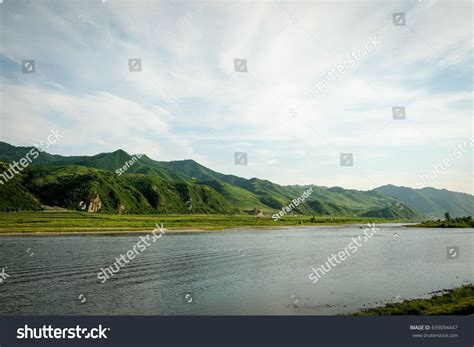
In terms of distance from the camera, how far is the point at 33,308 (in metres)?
31.0

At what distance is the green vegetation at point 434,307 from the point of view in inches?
1059

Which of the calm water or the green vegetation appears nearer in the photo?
the green vegetation

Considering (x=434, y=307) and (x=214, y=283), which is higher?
(x=434, y=307)

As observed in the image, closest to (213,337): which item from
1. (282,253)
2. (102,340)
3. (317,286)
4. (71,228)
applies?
(102,340)

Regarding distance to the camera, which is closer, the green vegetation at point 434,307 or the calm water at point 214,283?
the green vegetation at point 434,307

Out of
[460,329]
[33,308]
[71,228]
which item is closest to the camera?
[460,329]

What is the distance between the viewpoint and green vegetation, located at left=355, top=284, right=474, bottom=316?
1059 inches

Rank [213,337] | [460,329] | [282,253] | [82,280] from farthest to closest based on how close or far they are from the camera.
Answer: [282,253] → [82,280] → [460,329] → [213,337]

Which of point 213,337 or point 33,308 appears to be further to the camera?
point 33,308

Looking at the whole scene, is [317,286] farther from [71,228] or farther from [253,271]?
[71,228]

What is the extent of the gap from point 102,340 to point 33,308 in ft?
46.3

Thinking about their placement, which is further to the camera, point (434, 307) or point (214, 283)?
point (214, 283)

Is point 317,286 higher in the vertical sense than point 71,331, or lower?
lower

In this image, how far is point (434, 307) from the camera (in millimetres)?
28672
